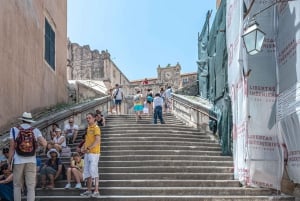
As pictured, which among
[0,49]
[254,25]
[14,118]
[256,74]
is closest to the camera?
[254,25]

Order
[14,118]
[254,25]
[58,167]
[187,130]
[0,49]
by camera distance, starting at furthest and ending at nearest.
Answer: [187,130] < [14,118] < [0,49] < [58,167] < [254,25]

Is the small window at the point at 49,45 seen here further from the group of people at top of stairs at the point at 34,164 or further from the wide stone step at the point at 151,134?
the group of people at top of stairs at the point at 34,164

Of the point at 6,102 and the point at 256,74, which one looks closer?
the point at 256,74

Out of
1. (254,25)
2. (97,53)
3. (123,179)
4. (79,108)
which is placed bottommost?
(123,179)

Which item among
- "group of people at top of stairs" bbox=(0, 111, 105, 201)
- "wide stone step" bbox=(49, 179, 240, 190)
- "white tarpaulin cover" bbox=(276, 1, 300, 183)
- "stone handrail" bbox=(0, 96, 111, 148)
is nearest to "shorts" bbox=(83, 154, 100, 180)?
"group of people at top of stairs" bbox=(0, 111, 105, 201)

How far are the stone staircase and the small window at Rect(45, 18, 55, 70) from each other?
4764 millimetres

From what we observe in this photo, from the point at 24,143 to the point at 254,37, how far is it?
14.1ft

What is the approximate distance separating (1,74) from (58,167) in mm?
3409

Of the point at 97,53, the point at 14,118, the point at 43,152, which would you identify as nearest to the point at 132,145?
the point at 43,152

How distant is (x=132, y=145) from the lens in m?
12.6

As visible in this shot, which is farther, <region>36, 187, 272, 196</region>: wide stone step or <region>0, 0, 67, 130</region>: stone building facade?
<region>0, 0, 67, 130</region>: stone building facade

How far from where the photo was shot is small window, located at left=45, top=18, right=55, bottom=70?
691 inches

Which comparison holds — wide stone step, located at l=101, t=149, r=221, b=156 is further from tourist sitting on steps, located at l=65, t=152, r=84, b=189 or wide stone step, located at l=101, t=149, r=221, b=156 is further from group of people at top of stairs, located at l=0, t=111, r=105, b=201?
tourist sitting on steps, located at l=65, t=152, r=84, b=189

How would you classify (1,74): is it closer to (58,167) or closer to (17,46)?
(17,46)
